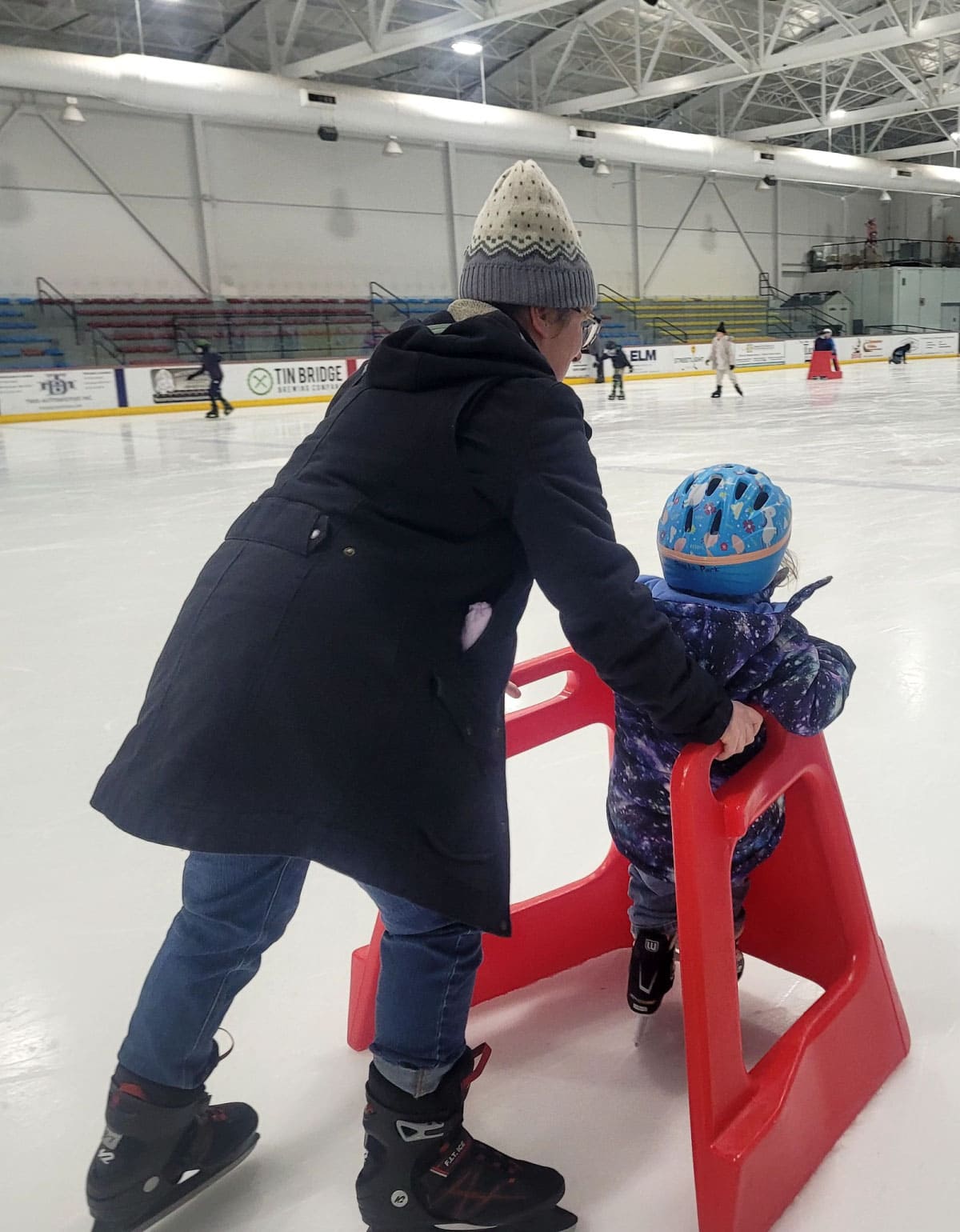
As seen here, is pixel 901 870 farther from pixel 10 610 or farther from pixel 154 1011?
pixel 10 610

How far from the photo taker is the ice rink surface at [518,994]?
110 cm

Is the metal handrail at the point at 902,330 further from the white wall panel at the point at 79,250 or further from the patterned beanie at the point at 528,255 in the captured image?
the patterned beanie at the point at 528,255

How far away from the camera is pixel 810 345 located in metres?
23.0

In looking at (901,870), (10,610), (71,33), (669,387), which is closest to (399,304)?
(669,387)

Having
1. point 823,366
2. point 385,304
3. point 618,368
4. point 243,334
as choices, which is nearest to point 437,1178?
point 618,368

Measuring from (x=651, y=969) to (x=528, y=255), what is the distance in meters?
0.87

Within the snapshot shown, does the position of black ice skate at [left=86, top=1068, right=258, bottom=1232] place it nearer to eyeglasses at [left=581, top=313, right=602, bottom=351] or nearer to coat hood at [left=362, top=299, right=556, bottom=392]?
coat hood at [left=362, top=299, right=556, bottom=392]

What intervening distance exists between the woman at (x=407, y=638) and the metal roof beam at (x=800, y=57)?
15.8 metres

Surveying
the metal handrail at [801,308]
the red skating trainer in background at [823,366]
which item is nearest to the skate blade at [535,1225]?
the red skating trainer in background at [823,366]

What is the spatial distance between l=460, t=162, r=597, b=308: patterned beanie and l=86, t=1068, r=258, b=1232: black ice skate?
88 centimetres

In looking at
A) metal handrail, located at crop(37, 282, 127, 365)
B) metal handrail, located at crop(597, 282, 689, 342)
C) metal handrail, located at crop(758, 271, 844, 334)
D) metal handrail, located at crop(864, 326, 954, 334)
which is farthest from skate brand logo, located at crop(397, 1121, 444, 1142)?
metal handrail, located at crop(864, 326, 954, 334)

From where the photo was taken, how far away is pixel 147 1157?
3.49 ft

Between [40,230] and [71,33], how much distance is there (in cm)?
294

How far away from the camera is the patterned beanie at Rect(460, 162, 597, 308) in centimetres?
102
